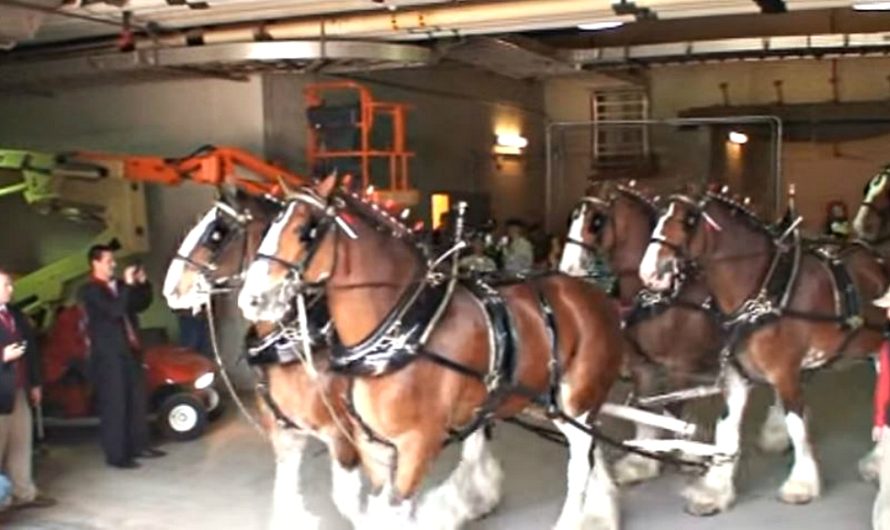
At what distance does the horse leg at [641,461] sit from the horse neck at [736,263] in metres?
0.66

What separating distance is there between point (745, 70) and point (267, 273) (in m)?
11.5

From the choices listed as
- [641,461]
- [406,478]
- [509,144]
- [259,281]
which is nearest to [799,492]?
[641,461]

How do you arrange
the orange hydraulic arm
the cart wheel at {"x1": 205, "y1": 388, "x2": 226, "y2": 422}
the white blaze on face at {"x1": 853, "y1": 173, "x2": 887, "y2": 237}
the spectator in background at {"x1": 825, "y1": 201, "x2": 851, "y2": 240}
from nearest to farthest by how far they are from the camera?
1. the orange hydraulic arm
2. the cart wheel at {"x1": 205, "y1": 388, "x2": 226, "y2": 422}
3. the white blaze on face at {"x1": 853, "y1": 173, "x2": 887, "y2": 237}
4. the spectator in background at {"x1": 825, "y1": 201, "x2": 851, "y2": 240}

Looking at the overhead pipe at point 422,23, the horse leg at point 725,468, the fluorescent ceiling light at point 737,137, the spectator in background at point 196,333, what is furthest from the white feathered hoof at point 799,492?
the fluorescent ceiling light at point 737,137

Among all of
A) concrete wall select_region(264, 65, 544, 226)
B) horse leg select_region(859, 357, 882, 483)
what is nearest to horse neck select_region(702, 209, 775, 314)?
horse leg select_region(859, 357, 882, 483)

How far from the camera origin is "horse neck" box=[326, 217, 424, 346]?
13.3 ft

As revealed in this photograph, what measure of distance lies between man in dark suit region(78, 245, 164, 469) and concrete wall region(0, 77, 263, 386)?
2002 mm

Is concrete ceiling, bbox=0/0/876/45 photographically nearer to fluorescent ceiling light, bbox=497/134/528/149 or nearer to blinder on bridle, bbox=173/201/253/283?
blinder on bridle, bbox=173/201/253/283

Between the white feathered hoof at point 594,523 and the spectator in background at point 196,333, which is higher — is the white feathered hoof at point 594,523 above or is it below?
below

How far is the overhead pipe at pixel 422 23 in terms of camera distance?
646 centimetres

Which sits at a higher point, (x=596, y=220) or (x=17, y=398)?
(x=596, y=220)

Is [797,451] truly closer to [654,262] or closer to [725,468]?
[725,468]

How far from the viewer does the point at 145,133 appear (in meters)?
9.13

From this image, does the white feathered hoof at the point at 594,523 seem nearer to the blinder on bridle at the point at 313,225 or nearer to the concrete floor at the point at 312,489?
the concrete floor at the point at 312,489
